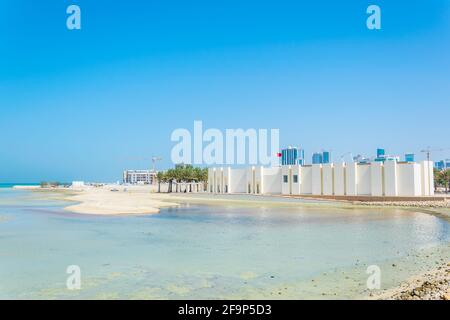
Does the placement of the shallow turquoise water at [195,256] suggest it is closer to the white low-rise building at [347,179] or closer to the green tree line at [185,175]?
the white low-rise building at [347,179]

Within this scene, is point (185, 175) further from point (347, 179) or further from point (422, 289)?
point (422, 289)

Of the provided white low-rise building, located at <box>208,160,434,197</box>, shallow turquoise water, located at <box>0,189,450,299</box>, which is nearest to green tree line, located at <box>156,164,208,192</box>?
white low-rise building, located at <box>208,160,434,197</box>

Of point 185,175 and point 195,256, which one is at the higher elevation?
point 185,175

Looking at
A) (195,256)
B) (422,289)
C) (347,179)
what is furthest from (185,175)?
(422,289)

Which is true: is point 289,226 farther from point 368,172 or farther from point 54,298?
point 368,172

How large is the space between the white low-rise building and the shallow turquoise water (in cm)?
2796

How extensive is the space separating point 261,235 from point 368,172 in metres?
38.4

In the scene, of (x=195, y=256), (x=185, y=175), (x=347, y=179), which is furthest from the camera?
(x=185, y=175)

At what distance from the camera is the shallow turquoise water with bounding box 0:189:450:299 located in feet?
36.2

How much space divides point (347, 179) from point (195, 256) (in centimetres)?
4601

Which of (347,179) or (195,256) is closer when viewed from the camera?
(195,256)

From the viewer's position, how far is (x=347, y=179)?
190 ft

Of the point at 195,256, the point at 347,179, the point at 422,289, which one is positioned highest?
the point at 347,179
